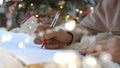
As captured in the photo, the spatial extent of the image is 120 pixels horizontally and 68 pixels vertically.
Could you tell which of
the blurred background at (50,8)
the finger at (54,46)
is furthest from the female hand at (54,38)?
the blurred background at (50,8)

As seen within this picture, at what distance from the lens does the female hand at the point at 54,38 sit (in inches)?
28.5

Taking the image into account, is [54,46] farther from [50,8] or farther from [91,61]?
[50,8]

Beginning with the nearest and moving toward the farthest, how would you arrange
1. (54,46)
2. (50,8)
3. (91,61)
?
(91,61), (54,46), (50,8)

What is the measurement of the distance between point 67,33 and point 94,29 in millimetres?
166

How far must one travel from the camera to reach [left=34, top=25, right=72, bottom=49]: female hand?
72 centimetres

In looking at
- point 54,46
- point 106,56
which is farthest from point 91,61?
point 54,46

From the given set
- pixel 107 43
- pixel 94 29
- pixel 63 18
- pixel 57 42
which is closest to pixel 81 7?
pixel 63 18

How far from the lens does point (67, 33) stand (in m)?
0.82

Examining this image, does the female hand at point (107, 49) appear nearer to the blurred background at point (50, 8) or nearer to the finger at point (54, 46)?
the finger at point (54, 46)

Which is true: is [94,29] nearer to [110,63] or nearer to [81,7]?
[110,63]

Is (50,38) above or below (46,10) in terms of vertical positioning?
above

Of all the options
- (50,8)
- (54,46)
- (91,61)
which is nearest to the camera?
(91,61)

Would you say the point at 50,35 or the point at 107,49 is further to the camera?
the point at 50,35

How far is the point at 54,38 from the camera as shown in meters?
0.77
